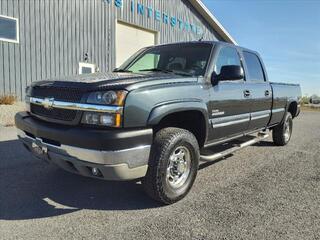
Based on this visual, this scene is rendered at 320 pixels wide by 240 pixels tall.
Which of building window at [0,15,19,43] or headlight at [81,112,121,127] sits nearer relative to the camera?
headlight at [81,112,121,127]

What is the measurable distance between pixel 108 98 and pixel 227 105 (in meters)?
2.06

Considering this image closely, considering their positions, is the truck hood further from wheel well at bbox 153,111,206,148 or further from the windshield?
the windshield

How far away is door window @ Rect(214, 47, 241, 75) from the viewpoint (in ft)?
15.8

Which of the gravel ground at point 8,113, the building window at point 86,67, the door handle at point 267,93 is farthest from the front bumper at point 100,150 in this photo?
the building window at point 86,67

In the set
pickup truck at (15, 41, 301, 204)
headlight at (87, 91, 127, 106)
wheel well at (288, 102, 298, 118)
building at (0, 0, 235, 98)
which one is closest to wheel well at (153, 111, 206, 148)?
pickup truck at (15, 41, 301, 204)

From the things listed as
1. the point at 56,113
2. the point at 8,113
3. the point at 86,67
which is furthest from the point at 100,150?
the point at 86,67

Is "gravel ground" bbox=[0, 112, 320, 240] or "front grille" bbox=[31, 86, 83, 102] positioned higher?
"front grille" bbox=[31, 86, 83, 102]

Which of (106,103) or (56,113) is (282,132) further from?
(56,113)

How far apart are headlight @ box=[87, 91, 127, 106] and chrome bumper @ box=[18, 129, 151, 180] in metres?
0.47

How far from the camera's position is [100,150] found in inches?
126

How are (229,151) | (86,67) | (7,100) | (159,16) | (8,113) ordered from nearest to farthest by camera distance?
(229,151), (8,113), (7,100), (86,67), (159,16)

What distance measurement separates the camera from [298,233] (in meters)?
3.23

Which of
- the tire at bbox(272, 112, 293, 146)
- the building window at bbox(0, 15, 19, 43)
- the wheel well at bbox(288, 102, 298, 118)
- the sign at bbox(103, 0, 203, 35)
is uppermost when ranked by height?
the sign at bbox(103, 0, 203, 35)

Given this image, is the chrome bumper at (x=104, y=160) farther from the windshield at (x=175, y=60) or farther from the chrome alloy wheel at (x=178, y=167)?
the windshield at (x=175, y=60)
